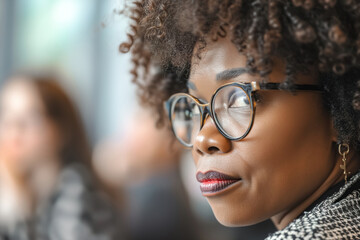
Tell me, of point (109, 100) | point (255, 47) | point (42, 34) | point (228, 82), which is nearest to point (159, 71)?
point (228, 82)

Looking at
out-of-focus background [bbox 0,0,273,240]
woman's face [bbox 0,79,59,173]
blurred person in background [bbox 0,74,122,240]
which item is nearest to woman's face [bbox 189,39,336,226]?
out-of-focus background [bbox 0,0,273,240]

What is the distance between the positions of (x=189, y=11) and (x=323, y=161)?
0.41 meters

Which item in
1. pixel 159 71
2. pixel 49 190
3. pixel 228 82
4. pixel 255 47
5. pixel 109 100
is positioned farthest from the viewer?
pixel 109 100

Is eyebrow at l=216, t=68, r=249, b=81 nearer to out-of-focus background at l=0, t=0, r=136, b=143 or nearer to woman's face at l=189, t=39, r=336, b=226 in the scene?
woman's face at l=189, t=39, r=336, b=226

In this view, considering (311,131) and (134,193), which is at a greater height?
(311,131)

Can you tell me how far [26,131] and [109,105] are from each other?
4.73 feet

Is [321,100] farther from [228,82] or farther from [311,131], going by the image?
[228,82]

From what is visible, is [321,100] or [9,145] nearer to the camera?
[321,100]

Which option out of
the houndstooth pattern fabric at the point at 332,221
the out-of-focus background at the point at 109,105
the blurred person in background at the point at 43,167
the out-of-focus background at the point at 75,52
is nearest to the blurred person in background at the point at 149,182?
the out-of-focus background at the point at 109,105

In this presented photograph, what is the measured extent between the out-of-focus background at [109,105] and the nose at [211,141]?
1396 millimetres

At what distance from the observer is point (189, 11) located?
3.43ft

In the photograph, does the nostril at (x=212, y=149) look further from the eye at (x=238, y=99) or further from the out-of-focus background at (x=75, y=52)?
the out-of-focus background at (x=75, y=52)

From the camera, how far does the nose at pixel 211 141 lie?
1.08m

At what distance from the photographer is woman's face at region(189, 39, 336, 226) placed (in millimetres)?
1048
